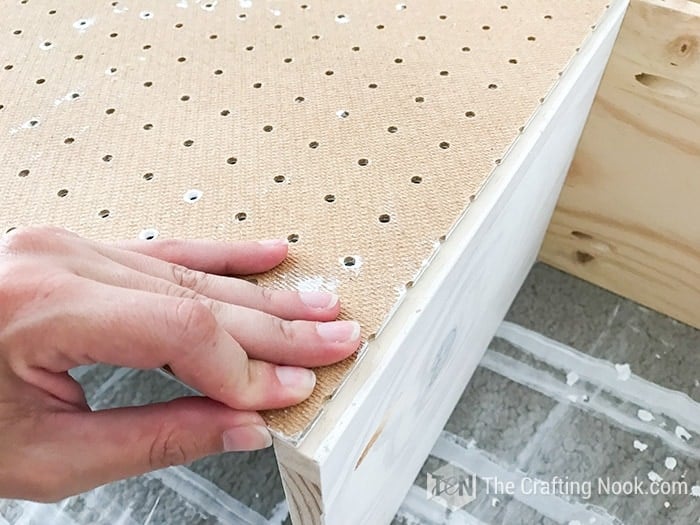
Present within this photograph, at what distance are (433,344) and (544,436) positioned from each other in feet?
1.05

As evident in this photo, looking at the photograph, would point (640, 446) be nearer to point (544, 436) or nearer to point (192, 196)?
point (544, 436)

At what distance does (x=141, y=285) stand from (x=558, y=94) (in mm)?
355

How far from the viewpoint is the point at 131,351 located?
0.30 meters

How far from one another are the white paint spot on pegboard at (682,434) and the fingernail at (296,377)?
21.0 inches

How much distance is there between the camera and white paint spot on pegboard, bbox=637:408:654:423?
0.71m

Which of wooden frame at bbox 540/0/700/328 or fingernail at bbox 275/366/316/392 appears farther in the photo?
wooden frame at bbox 540/0/700/328

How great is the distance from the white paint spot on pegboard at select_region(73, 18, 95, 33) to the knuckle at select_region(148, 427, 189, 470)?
15.8 inches

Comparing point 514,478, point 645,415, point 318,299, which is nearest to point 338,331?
point 318,299

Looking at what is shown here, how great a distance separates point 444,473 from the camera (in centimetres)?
67

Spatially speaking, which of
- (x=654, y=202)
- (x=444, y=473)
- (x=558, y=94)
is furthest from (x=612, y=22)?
(x=444, y=473)

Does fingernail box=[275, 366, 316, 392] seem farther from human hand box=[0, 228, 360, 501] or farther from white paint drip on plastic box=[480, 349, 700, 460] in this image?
white paint drip on plastic box=[480, 349, 700, 460]

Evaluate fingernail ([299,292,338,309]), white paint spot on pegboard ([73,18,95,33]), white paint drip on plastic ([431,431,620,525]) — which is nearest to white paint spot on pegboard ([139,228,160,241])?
fingernail ([299,292,338,309])

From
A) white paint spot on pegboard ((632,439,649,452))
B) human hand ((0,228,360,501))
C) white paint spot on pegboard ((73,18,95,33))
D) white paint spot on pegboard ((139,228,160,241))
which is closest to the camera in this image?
human hand ((0,228,360,501))

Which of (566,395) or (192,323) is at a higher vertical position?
(192,323)
